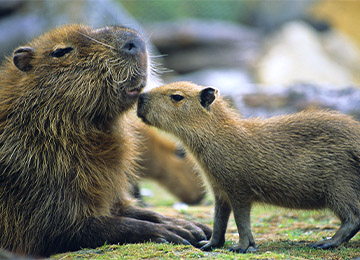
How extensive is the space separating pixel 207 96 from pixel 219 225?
108cm

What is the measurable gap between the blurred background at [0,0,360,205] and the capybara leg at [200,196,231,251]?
475cm

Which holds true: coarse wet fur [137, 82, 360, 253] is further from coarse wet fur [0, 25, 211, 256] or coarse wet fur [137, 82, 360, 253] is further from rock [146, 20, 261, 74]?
rock [146, 20, 261, 74]

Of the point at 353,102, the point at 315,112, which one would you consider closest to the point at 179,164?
the point at 353,102

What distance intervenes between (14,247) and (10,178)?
21.5 inches

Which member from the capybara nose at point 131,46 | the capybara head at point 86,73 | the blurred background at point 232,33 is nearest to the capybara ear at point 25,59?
the capybara head at point 86,73

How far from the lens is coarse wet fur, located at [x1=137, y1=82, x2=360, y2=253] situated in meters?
3.84

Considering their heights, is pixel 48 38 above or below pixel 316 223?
above

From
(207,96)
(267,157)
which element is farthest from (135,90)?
(267,157)

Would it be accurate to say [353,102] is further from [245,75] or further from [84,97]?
[245,75]

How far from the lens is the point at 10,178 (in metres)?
3.89

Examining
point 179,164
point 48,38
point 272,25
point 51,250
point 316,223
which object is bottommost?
point 51,250

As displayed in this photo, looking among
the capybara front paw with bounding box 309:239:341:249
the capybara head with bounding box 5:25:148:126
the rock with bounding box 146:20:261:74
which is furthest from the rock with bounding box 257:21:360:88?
the capybara front paw with bounding box 309:239:341:249

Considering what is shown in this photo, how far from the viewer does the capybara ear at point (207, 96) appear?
421 centimetres

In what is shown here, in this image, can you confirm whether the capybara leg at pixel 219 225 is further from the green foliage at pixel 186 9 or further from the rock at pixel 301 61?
the green foliage at pixel 186 9
